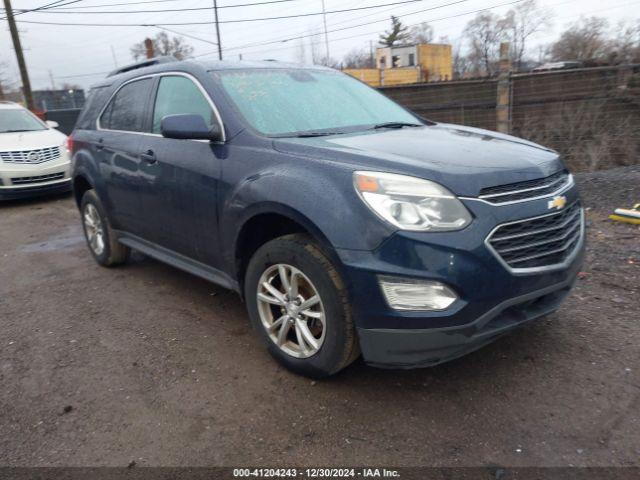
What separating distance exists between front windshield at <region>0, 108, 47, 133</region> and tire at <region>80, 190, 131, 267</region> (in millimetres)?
5625

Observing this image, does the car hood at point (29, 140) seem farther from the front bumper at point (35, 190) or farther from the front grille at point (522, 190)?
the front grille at point (522, 190)

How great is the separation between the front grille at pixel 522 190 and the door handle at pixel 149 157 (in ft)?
8.13

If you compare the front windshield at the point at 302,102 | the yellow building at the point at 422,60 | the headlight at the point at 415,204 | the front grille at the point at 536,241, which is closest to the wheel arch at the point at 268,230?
the headlight at the point at 415,204

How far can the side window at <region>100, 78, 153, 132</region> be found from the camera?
4292 millimetres

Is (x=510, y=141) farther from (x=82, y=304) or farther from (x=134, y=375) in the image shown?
(x=82, y=304)

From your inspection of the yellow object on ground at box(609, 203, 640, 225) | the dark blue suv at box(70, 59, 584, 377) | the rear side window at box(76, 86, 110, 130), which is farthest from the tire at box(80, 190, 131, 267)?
the yellow object on ground at box(609, 203, 640, 225)

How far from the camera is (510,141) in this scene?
3.29 metres

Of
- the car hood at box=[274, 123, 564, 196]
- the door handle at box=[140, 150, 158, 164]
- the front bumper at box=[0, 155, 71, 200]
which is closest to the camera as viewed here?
the car hood at box=[274, 123, 564, 196]

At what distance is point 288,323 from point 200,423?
0.71m

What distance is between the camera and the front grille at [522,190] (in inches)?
97.9

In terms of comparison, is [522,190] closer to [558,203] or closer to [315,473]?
[558,203]

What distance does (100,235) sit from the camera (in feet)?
16.9

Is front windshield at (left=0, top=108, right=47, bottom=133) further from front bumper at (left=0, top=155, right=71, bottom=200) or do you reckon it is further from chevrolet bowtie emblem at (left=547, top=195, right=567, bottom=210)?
chevrolet bowtie emblem at (left=547, top=195, right=567, bottom=210)

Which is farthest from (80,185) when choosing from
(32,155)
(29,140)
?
(29,140)
